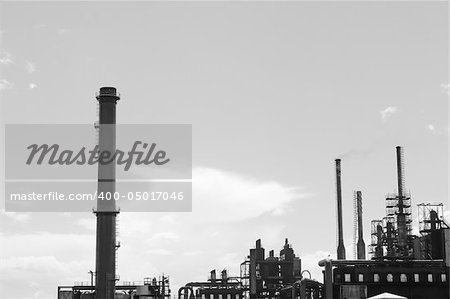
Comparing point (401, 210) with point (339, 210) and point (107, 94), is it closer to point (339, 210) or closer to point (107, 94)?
point (339, 210)

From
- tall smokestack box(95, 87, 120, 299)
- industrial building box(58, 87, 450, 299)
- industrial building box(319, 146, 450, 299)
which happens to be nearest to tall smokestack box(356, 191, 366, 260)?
industrial building box(58, 87, 450, 299)

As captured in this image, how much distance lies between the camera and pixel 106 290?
6475 cm

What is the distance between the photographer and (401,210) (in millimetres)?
83188

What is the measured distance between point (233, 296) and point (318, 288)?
2686 centimetres

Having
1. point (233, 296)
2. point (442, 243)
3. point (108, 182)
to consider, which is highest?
point (108, 182)

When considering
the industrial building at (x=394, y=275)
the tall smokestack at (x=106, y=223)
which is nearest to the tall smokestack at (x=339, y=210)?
the industrial building at (x=394, y=275)

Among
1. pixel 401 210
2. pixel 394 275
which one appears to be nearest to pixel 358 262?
pixel 394 275

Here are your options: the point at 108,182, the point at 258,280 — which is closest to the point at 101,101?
the point at 108,182

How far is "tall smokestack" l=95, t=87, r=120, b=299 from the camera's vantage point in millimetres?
64875

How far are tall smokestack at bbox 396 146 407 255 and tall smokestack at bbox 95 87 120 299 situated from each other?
32958mm

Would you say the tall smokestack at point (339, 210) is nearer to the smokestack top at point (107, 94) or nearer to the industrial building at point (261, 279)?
the industrial building at point (261, 279)

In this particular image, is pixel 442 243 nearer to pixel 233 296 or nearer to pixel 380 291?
pixel 380 291

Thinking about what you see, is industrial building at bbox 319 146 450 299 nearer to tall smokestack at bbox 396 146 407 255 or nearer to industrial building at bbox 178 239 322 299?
tall smokestack at bbox 396 146 407 255

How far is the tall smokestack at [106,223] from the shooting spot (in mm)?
64875
